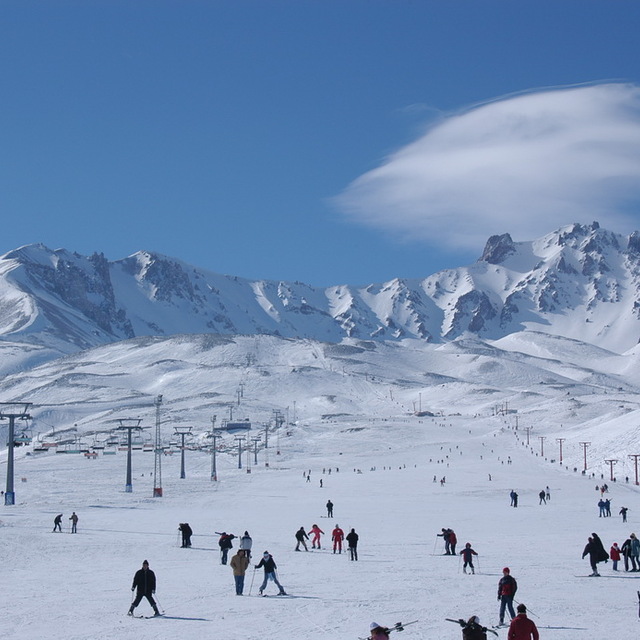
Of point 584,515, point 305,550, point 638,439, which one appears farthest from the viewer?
point 638,439

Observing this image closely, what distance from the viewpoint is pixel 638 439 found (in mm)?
91062

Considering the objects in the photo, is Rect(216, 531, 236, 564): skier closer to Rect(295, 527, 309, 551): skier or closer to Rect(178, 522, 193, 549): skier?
Rect(295, 527, 309, 551): skier

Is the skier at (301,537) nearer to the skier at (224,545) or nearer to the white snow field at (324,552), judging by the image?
the white snow field at (324,552)

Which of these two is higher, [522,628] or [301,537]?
[522,628]

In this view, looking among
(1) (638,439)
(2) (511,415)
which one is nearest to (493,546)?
(1) (638,439)

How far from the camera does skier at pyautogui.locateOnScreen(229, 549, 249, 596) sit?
2364 centimetres

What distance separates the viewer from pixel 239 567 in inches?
933

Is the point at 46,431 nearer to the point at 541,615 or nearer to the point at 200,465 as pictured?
the point at 200,465

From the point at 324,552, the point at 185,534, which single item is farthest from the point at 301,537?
the point at 185,534

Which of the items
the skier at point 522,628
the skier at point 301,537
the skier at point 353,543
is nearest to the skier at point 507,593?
the skier at point 522,628

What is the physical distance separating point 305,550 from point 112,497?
116 feet

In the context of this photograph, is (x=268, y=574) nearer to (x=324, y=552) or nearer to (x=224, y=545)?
(x=224, y=545)

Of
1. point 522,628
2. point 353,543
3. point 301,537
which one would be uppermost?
point 522,628

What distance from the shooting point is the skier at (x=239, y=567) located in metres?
23.6
